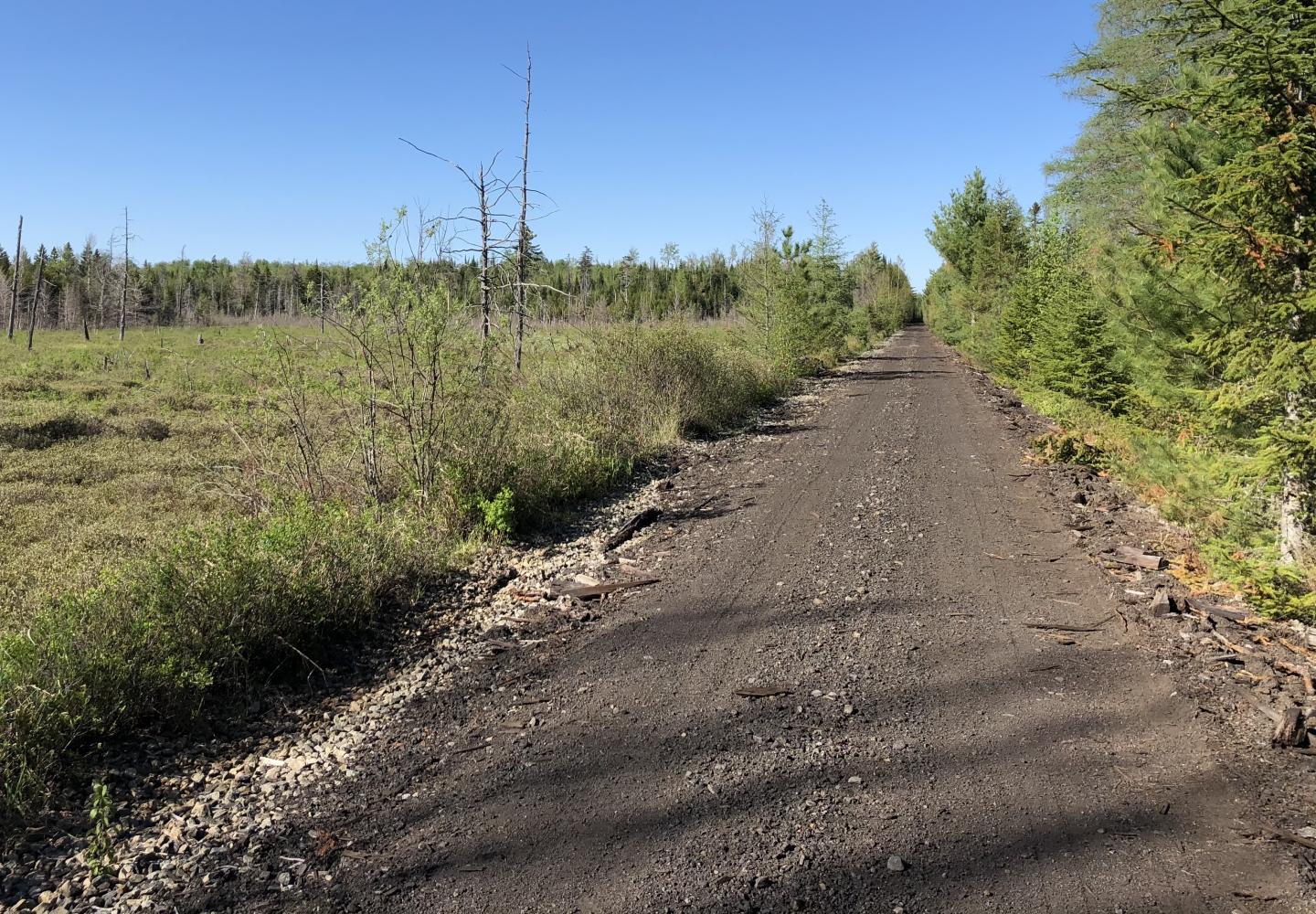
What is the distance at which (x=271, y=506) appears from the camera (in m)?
6.88

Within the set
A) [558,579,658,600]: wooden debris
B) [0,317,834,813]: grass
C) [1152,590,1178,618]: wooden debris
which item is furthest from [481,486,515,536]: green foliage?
[1152,590,1178,618]: wooden debris

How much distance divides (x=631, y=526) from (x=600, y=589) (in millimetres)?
1684

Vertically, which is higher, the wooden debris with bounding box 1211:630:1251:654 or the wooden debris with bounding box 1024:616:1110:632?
the wooden debris with bounding box 1211:630:1251:654

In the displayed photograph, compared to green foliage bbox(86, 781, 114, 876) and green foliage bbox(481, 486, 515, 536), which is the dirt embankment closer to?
green foliage bbox(86, 781, 114, 876)

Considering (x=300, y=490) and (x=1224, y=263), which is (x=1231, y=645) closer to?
(x=1224, y=263)

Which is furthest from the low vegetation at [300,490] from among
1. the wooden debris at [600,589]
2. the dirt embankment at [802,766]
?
the wooden debris at [600,589]

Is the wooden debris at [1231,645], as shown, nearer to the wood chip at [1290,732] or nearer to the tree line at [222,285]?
the wood chip at [1290,732]

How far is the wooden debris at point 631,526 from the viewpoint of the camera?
7.29 m

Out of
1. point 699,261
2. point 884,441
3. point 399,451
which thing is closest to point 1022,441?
point 884,441

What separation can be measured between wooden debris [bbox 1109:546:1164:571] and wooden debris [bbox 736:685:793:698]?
3.60 meters

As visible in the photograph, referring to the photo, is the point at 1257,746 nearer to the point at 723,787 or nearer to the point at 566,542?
the point at 723,787

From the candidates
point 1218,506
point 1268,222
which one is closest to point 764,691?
point 1268,222

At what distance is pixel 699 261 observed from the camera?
8538cm

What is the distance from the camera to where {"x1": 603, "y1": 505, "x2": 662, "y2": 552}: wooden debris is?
7291 mm
